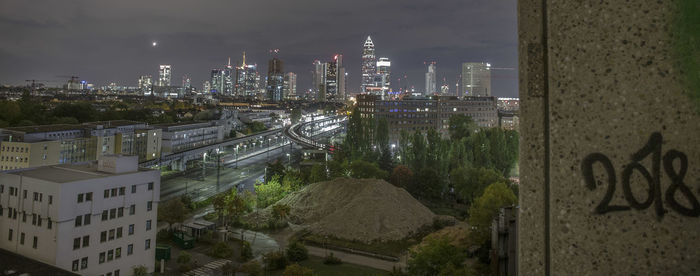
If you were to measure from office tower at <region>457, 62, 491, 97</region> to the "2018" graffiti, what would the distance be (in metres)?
152

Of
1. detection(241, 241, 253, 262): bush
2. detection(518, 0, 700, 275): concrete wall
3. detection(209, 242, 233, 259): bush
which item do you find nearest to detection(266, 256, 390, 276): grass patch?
detection(241, 241, 253, 262): bush

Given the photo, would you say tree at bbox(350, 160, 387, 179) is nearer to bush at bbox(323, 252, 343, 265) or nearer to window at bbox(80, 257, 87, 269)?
bush at bbox(323, 252, 343, 265)

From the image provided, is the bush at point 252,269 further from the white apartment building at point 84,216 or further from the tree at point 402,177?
the tree at point 402,177

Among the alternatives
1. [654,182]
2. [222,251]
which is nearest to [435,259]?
[222,251]

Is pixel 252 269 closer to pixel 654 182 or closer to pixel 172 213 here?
pixel 172 213

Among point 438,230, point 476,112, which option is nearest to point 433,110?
point 476,112

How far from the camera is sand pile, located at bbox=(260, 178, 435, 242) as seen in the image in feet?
77.4

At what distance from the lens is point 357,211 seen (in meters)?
25.0

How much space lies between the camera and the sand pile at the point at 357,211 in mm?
23594

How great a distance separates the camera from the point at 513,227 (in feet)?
32.4

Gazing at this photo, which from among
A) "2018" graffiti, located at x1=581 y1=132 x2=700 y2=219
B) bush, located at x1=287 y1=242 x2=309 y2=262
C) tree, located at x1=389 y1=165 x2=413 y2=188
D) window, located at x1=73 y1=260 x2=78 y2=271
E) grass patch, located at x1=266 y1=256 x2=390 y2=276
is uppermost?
"2018" graffiti, located at x1=581 y1=132 x2=700 y2=219

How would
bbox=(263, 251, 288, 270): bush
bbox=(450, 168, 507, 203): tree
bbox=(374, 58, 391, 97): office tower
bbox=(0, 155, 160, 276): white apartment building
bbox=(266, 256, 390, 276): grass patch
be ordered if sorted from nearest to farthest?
bbox=(0, 155, 160, 276): white apartment building, bbox=(266, 256, 390, 276): grass patch, bbox=(263, 251, 288, 270): bush, bbox=(450, 168, 507, 203): tree, bbox=(374, 58, 391, 97): office tower

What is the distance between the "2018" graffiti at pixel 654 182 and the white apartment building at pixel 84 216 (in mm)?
17001

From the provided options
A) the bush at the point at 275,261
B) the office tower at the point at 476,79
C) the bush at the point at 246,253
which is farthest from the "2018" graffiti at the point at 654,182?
the office tower at the point at 476,79
